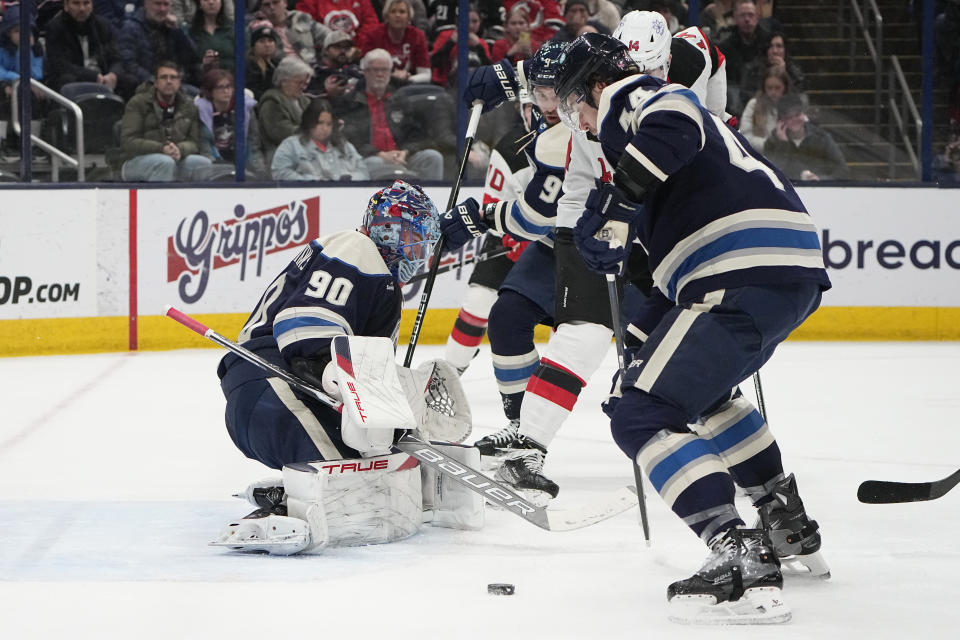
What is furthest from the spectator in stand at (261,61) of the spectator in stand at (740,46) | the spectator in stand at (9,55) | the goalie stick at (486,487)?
the goalie stick at (486,487)

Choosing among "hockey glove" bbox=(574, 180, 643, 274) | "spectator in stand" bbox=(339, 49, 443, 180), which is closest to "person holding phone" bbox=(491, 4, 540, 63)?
"spectator in stand" bbox=(339, 49, 443, 180)

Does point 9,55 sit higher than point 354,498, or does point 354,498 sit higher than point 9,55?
point 9,55

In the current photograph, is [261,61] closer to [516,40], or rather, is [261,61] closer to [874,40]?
[516,40]

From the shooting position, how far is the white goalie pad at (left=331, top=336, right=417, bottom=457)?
2.94m

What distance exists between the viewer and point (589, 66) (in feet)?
8.89

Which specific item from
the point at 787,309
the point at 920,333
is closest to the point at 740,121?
the point at 920,333

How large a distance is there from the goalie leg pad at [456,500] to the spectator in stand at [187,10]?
442cm

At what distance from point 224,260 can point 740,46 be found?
312cm

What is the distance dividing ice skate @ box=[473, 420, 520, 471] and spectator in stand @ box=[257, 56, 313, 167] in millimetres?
3385

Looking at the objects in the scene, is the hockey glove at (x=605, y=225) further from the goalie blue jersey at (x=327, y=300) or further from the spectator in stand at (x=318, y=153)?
the spectator in stand at (x=318, y=153)

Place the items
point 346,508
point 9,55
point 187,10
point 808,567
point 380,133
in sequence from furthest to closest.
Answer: point 380,133 < point 187,10 < point 9,55 < point 346,508 < point 808,567

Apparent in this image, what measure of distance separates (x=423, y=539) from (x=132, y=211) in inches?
151

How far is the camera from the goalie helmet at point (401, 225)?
10.7 feet

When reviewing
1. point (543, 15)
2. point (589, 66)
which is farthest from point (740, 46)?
point (589, 66)
